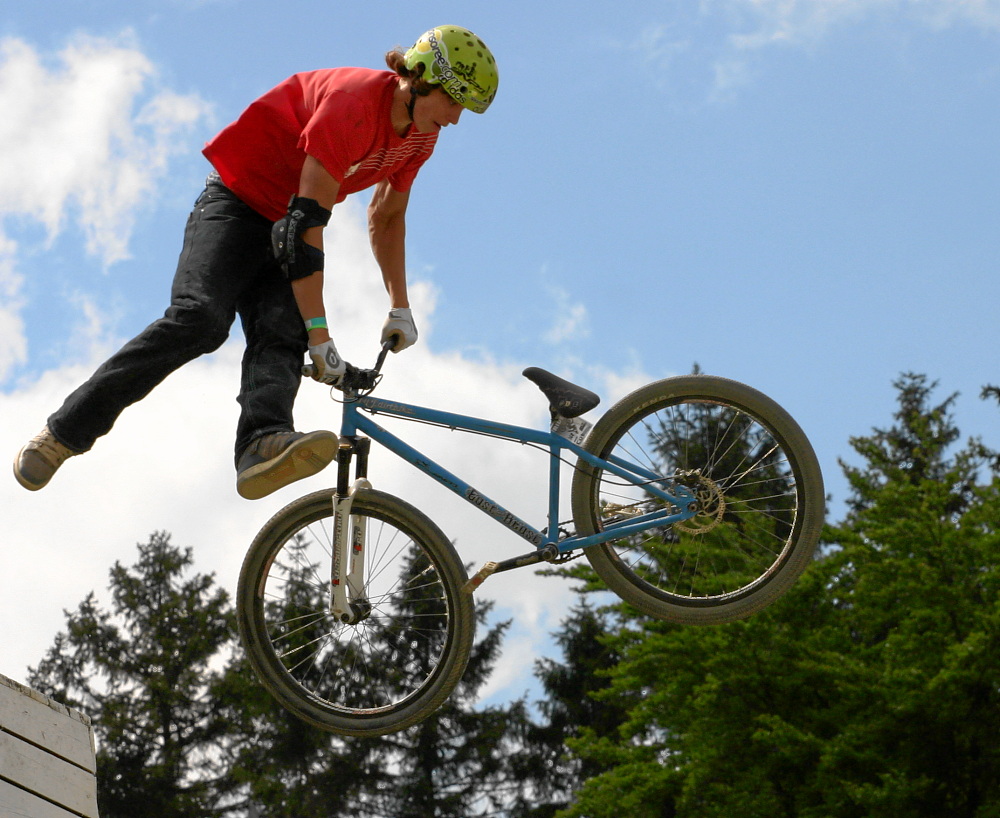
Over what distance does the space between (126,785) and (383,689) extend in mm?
35342

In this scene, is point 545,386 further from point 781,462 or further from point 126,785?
point 126,785

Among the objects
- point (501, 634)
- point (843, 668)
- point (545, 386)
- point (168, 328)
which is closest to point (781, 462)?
point (545, 386)

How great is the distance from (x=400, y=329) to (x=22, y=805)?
2.75 m

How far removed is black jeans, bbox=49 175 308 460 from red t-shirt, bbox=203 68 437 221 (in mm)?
132

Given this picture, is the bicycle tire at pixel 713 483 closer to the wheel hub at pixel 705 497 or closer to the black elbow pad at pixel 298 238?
the wheel hub at pixel 705 497

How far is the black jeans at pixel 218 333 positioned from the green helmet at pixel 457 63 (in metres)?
1.11

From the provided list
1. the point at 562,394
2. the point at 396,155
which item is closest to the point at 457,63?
the point at 396,155

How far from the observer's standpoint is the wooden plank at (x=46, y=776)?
4.96 metres

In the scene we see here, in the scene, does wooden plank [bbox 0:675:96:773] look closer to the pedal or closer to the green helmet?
the pedal

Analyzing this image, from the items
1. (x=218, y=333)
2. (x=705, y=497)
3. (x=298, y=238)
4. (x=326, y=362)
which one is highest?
(x=298, y=238)

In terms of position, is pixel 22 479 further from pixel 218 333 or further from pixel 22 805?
pixel 22 805

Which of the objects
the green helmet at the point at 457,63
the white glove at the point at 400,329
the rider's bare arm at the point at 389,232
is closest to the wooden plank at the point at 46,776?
the white glove at the point at 400,329

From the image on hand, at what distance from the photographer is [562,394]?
5.68 meters

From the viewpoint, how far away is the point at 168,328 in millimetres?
5434
